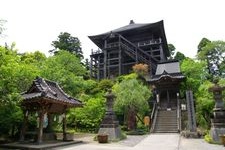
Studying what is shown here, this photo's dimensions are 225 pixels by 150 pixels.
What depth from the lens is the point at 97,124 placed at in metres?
21.6

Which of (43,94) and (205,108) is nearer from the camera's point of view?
(43,94)

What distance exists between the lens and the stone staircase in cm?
2118

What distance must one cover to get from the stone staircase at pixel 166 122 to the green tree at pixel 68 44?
30287mm

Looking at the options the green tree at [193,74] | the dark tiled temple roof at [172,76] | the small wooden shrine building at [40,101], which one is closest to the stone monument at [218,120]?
the small wooden shrine building at [40,101]

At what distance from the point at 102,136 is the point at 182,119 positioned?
11.0 metres

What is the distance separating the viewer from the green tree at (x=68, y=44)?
→ 165 ft

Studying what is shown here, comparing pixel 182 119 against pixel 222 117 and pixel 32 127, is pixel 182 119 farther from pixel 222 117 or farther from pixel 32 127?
pixel 32 127

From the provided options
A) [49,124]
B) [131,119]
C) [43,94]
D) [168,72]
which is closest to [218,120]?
[131,119]

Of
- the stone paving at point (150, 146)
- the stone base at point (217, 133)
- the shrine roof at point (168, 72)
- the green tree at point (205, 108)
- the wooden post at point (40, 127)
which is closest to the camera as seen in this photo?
the stone paving at point (150, 146)

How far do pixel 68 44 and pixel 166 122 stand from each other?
1358 inches

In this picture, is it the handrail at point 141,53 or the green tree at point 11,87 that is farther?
the handrail at point 141,53

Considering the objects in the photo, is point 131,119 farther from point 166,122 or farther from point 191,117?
point 191,117

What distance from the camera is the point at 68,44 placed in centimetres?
5131

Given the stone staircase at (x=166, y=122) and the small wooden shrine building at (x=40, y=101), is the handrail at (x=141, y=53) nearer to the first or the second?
the stone staircase at (x=166, y=122)
